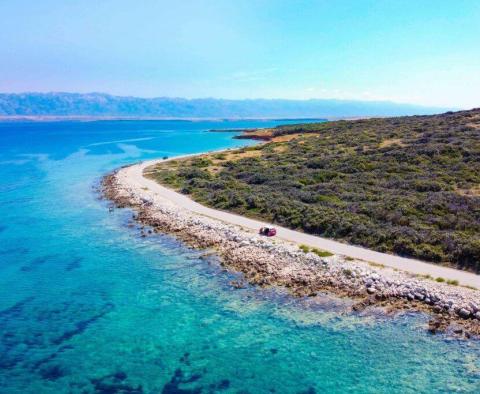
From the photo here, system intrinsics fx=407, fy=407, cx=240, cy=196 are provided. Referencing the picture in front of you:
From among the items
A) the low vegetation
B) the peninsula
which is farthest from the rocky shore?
the low vegetation

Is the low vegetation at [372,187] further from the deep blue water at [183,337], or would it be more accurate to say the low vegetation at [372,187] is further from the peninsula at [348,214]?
the deep blue water at [183,337]

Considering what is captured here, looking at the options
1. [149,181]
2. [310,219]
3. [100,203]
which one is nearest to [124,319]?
[310,219]

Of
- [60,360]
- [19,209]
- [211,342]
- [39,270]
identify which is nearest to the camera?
[60,360]

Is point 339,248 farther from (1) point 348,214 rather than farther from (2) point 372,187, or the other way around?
(2) point 372,187

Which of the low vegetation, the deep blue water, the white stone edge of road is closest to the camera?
the deep blue water

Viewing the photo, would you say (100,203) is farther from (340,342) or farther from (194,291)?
(340,342)

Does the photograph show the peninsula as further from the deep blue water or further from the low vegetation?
the deep blue water
